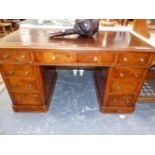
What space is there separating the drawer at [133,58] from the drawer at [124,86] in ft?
0.68

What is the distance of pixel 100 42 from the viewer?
129 centimetres

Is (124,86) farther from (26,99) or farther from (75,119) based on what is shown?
(26,99)

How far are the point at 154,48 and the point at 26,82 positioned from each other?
Answer: 1.17 m

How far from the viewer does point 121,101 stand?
4.98 feet

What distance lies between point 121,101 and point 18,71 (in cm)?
107

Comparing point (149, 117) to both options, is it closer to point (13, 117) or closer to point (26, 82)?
point (26, 82)

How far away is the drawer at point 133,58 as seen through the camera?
121cm

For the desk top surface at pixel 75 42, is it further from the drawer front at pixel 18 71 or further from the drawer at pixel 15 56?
the drawer front at pixel 18 71

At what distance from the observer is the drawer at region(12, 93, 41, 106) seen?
4.79 feet

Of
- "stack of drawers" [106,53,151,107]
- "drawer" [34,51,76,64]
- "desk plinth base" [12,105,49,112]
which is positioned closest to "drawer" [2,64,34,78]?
"drawer" [34,51,76,64]

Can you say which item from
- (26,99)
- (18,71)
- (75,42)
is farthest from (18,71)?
(75,42)

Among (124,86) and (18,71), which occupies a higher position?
(18,71)

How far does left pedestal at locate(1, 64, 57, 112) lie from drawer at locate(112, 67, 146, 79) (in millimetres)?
711
